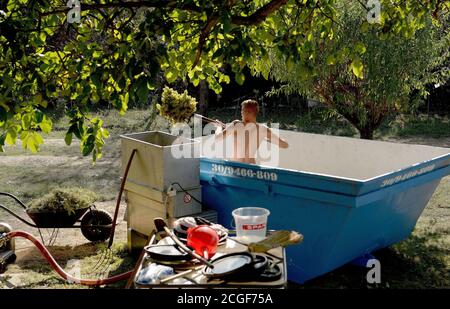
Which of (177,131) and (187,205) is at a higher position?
(177,131)

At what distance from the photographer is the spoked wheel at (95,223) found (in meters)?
7.85

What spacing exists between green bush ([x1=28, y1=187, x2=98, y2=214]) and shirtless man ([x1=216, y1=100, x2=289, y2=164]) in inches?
76.7

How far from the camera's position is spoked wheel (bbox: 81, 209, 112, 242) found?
7.85 meters

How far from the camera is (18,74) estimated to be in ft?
15.5

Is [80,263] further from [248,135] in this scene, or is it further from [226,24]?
[226,24]

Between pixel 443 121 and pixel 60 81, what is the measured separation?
15.2m

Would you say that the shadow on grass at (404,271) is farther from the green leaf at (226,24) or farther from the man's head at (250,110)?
the green leaf at (226,24)

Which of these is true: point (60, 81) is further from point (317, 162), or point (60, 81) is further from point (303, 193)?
point (317, 162)

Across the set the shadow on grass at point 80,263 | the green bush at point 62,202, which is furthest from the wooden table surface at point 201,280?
the green bush at point 62,202

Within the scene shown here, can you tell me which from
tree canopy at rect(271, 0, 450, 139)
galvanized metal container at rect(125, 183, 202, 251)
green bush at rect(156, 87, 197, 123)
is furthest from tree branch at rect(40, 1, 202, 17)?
tree canopy at rect(271, 0, 450, 139)

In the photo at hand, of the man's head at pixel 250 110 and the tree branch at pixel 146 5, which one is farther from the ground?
the tree branch at pixel 146 5
